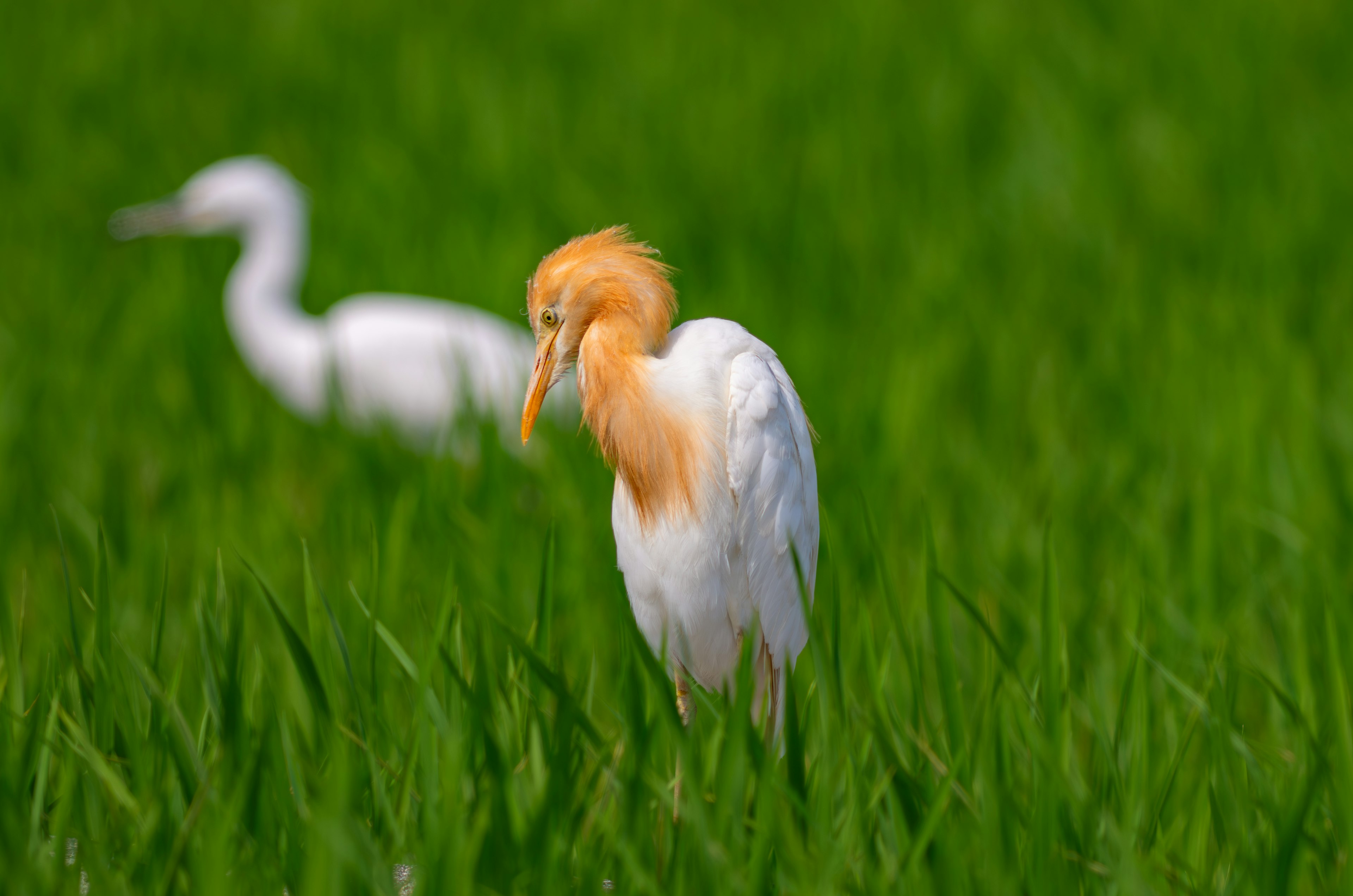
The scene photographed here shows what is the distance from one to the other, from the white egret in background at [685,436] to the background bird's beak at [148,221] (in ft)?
11.2

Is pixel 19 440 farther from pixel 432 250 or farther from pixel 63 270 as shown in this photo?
pixel 432 250

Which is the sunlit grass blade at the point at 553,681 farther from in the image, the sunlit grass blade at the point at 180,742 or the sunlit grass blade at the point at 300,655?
the sunlit grass blade at the point at 180,742

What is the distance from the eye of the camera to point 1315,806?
1486 mm

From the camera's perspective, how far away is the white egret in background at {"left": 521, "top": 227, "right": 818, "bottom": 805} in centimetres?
149

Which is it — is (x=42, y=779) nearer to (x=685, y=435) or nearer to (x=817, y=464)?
(x=685, y=435)

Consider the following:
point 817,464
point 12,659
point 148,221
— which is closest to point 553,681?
point 12,659

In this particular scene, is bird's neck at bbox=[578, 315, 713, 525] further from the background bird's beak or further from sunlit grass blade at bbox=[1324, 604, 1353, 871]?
the background bird's beak

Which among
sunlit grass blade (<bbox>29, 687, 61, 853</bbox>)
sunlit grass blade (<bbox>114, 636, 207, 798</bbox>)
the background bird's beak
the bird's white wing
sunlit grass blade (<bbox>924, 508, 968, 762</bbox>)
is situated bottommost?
sunlit grass blade (<bbox>29, 687, 61, 853</bbox>)

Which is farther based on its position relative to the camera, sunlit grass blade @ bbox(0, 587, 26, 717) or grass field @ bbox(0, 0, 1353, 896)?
sunlit grass blade @ bbox(0, 587, 26, 717)

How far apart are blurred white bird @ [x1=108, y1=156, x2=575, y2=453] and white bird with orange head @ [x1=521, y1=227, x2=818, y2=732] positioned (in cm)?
171

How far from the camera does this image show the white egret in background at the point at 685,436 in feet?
4.88

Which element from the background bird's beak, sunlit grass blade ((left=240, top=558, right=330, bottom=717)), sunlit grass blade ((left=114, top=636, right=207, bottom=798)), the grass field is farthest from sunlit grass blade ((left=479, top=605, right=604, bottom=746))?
the background bird's beak

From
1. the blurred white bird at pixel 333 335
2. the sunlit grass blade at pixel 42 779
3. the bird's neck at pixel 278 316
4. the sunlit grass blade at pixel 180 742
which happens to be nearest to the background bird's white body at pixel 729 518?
the sunlit grass blade at pixel 180 742

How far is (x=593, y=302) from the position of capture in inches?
59.4
